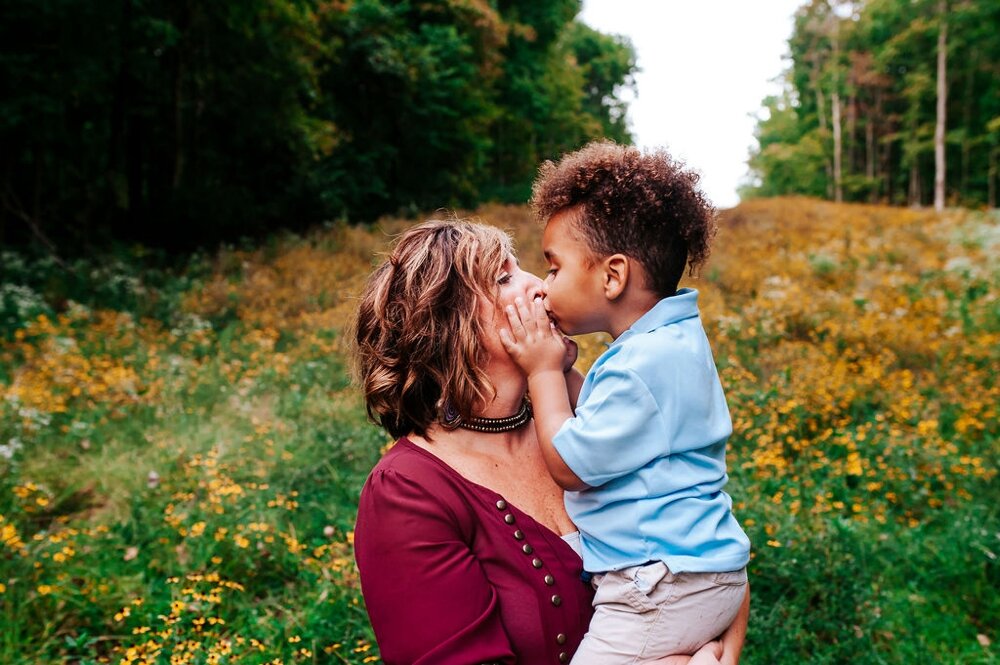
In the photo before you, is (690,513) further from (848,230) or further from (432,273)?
(848,230)

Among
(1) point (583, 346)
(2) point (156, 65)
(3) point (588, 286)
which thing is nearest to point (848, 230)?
(1) point (583, 346)

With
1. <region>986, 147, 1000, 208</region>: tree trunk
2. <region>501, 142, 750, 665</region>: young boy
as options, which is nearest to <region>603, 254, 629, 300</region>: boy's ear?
<region>501, 142, 750, 665</region>: young boy

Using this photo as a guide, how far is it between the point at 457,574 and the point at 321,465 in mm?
3389

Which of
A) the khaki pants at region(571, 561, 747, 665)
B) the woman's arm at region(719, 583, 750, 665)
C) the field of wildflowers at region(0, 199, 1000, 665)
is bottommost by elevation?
the field of wildflowers at region(0, 199, 1000, 665)

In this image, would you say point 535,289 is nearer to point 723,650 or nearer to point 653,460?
point 653,460

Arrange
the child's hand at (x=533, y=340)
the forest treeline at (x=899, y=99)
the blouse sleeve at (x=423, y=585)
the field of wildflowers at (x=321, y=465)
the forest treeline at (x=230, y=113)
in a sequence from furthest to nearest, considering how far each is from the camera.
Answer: the forest treeline at (x=899, y=99), the forest treeline at (x=230, y=113), the field of wildflowers at (x=321, y=465), the child's hand at (x=533, y=340), the blouse sleeve at (x=423, y=585)

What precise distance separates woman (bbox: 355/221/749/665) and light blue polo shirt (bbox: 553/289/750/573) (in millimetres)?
147

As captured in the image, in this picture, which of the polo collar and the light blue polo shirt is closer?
the light blue polo shirt

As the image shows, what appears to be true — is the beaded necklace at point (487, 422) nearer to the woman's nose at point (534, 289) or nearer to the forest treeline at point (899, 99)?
the woman's nose at point (534, 289)

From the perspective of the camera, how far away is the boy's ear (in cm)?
165

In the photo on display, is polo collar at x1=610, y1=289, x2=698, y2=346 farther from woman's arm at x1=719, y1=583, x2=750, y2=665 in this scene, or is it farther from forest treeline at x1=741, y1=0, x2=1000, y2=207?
forest treeline at x1=741, y1=0, x2=1000, y2=207

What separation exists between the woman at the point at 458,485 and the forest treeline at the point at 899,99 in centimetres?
2636

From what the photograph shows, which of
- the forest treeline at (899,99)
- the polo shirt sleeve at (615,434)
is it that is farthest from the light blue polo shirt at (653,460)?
the forest treeline at (899,99)

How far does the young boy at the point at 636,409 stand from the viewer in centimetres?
149
